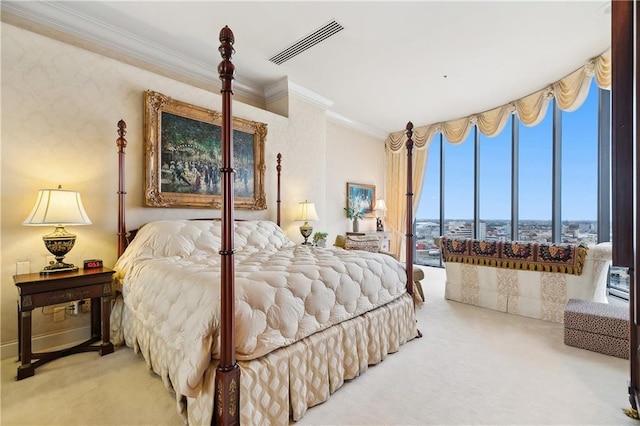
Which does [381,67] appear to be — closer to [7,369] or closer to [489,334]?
→ [489,334]

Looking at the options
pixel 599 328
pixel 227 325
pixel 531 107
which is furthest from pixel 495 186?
pixel 227 325

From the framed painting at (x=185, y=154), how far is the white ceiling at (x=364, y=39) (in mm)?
591

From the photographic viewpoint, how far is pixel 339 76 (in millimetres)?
3818

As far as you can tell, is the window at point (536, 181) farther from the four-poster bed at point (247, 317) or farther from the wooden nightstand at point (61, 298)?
the wooden nightstand at point (61, 298)

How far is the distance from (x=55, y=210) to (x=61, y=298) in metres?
0.65

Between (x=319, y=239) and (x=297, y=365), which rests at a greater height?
(x=319, y=239)

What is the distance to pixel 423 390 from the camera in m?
1.81

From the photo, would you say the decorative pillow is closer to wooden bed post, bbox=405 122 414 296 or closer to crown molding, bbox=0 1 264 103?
wooden bed post, bbox=405 122 414 296

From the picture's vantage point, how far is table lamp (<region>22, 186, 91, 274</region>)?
82.3 inches

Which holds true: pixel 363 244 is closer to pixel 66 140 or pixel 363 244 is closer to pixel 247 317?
pixel 247 317

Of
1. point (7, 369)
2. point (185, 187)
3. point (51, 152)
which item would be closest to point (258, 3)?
point (185, 187)

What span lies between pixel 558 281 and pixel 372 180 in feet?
12.6

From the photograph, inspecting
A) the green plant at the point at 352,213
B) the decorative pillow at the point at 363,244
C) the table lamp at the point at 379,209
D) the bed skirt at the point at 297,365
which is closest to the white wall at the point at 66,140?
the bed skirt at the point at 297,365

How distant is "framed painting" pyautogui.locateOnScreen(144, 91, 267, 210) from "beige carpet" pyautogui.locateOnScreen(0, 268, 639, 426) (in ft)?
5.23
